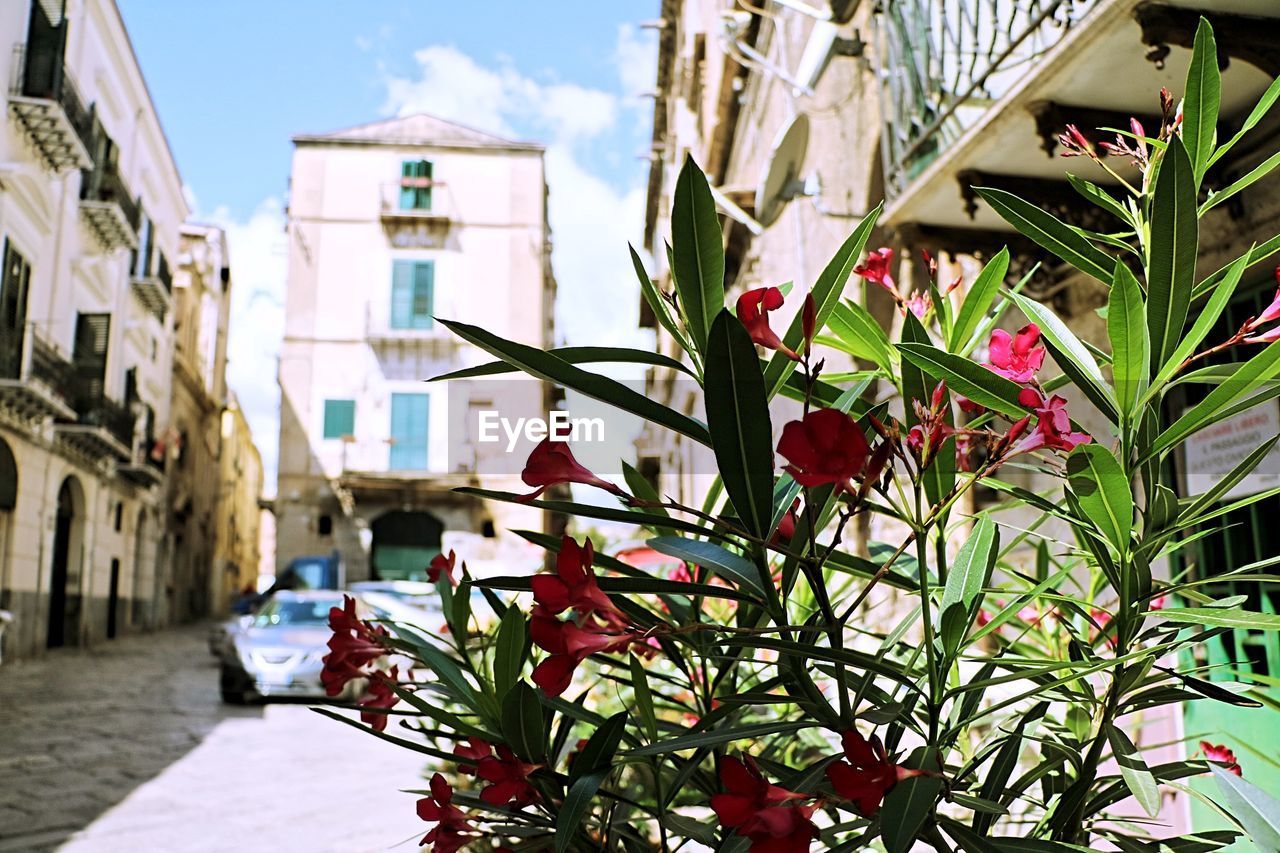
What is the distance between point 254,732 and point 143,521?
18114mm

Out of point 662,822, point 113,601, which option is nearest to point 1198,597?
point 662,822

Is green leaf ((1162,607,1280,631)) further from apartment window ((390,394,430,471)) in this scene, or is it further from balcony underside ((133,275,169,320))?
apartment window ((390,394,430,471))

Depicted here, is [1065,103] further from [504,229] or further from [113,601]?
[504,229]

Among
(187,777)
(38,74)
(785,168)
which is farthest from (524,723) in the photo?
(38,74)

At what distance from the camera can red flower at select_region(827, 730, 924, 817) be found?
875 mm

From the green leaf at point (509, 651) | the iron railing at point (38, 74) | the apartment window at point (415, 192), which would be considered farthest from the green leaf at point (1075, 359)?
the apartment window at point (415, 192)

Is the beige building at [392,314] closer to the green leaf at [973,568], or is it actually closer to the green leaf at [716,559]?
the green leaf at [973,568]

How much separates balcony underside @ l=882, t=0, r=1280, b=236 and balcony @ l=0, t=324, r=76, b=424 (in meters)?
13.0

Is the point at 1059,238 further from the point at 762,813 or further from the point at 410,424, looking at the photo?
the point at 410,424

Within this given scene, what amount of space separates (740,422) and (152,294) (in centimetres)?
2388

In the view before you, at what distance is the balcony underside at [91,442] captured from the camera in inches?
659

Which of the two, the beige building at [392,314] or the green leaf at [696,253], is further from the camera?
the beige building at [392,314]

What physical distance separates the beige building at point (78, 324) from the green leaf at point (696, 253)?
48.7ft

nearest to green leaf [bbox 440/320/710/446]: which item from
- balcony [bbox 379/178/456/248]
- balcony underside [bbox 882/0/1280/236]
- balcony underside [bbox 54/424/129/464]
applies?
balcony underside [bbox 882/0/1280/236]
